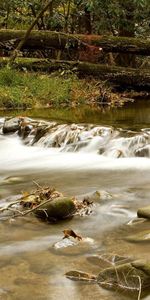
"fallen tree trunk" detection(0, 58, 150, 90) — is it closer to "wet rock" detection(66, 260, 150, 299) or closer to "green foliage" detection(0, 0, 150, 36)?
"green foliage" detection(0, 0, 150, 36)

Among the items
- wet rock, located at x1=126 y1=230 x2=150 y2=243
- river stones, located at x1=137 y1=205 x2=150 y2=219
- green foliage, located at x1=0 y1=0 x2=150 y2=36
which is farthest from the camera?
green foliage, located at x1=0 y1=0 x2=150 y2=36

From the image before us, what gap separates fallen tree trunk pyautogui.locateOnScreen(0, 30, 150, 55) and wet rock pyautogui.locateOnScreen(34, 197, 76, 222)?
11637 millimetres

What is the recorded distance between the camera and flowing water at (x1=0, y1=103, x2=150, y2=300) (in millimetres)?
3398

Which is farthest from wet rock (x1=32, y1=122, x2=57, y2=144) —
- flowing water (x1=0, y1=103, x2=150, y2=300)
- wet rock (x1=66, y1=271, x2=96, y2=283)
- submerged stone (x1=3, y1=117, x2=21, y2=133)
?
wet rock (x1=66, y1=271, x2=96, y2=283)

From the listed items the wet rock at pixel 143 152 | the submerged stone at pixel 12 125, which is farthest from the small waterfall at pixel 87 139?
the submerged stone at pixel 12 125

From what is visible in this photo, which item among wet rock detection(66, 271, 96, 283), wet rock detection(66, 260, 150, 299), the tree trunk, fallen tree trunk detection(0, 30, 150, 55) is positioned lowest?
wet rock detection(66, 271, 96, 283)

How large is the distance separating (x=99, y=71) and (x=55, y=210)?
11981mm

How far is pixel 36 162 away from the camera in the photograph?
323 inches

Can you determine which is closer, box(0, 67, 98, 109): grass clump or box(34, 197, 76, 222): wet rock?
box(34, 197, 76, 222): wet rock

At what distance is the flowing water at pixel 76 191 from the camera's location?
3398 millimetres

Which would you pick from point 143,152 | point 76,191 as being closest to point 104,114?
point 143,152

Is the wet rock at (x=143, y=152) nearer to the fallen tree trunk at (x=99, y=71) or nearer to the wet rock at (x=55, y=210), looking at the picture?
the wet rock at (x=55, y=210)

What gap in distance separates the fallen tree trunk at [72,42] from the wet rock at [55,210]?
38.2 ft

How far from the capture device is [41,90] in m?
14.5
